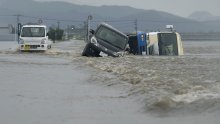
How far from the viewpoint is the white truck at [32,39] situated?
36.0 m

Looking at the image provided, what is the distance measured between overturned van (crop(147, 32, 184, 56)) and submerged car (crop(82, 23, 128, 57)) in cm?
465

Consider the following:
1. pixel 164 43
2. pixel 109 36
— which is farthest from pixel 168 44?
pixel 109 36

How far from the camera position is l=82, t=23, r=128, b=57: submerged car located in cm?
3084

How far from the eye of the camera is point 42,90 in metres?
13.9

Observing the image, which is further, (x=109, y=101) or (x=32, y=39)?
(x=32, y=39)

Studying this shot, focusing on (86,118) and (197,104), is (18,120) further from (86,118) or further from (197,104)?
(197,104)

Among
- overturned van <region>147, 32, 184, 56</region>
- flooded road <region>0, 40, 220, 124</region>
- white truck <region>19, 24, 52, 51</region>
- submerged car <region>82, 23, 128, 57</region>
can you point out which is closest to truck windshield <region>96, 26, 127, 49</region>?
submerged car <region>82, 23, 128, 57</region>

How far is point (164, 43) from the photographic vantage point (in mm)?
36438

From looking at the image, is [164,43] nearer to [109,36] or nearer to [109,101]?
[109,36]

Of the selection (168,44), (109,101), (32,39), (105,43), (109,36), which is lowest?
(109,101)

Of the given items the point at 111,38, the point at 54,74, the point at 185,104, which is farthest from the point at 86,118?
the point at 111,38

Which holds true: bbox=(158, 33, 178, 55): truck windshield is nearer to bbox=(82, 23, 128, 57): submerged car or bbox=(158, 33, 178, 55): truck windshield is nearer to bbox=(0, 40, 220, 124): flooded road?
bbox=(82, 23, 128, 57): submerged car

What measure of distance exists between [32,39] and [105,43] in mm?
6851

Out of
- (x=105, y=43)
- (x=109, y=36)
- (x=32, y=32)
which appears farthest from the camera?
(x=32, y=32)
